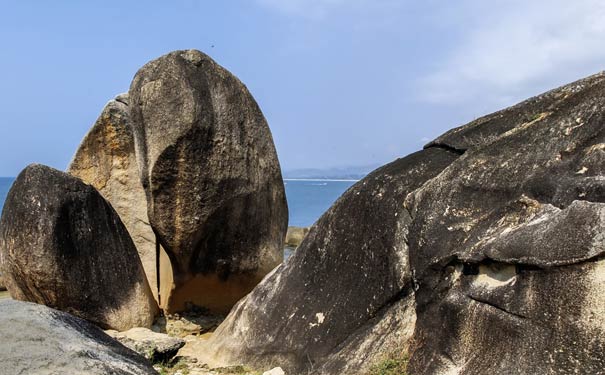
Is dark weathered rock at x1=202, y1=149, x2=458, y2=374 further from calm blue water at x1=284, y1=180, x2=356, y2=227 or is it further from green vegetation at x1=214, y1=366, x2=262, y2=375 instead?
calm blue water at x1=284, y1=180, x2=356, y2=227

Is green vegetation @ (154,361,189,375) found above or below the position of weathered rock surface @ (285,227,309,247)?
above

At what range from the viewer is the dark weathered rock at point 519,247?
4.82 metres

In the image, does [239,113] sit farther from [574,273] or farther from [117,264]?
[574,273]

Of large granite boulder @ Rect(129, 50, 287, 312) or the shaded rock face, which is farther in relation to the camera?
large granite boulder @ Rect(129, 50, 287, 312)

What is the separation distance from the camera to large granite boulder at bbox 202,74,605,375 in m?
4.91

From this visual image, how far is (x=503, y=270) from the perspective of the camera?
17.7 ft

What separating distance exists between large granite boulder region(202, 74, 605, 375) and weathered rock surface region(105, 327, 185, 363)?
1.38 ft

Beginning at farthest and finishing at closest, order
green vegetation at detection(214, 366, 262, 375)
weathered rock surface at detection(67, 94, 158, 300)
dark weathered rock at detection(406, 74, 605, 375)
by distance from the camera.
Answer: weathered rock surface at detection(67, 94, 158, 300) < green vegetation at detection(214, 366, 262, 375) < dark weathered rock at detection(406, 74, 605, 375)

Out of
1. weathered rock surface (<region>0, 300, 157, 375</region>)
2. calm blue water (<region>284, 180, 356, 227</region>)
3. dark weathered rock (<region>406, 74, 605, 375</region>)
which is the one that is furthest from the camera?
calm blue water (<region>284, 180, 356, 227</region>)

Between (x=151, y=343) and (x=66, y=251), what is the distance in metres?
1.40

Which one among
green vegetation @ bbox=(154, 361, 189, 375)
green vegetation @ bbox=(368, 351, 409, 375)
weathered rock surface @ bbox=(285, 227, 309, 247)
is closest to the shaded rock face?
green vegetation @ bbox=(154, 361, 189, 375)

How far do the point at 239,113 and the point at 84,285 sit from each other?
2777mm

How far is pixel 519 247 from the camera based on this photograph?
205 inches

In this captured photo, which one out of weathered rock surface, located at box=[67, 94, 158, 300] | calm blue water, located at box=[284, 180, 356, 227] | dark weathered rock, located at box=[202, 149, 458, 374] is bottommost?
calm blue water, located at box=[284, 180, 356, 227]
